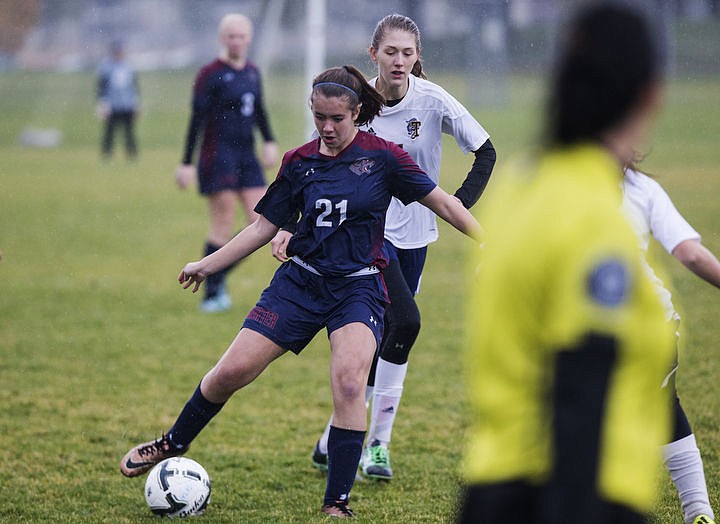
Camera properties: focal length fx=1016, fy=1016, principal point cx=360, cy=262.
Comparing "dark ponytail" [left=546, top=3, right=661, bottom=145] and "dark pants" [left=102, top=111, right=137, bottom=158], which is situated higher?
"dark pants" [left=102, top=111, right=137, bottom=158]

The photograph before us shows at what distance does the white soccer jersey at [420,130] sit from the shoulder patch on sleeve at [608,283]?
2938 millimetres

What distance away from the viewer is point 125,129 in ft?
72.2

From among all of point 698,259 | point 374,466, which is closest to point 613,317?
point 698,259

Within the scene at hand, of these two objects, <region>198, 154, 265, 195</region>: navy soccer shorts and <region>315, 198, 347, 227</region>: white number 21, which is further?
<region>198, 154, 265, 195</region>: navy soccer shorts

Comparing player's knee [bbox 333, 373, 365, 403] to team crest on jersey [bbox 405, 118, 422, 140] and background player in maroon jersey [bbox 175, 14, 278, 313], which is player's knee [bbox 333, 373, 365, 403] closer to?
team crest on jersey [bbox 405, 118, 422, 140]

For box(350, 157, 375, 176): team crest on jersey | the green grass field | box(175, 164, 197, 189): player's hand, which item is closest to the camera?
box(350, 157, 375, 176): team crest on jersey

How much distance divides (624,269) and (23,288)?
8583 millimetres

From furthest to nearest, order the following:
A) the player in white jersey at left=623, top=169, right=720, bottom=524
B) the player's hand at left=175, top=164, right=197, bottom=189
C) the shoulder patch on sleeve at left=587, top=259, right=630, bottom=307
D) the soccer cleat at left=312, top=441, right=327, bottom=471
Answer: the player's hand at left=175, top=164, right=197, bottom=189 → the soccer cleat at left=312, top=441, right=327, bottom=471 → the player in white jersey at left=623, top=169, right=720, bottom=524 → the shoulder patch on sleeve at left=587, top=259, right=630, bottom=307

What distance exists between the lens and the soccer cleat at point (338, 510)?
4.04 m

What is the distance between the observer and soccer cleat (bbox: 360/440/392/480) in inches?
184

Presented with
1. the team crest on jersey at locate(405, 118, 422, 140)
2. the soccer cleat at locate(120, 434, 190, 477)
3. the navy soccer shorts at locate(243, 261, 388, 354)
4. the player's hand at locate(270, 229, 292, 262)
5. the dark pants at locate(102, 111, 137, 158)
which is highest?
the dark pants at locate(102, 111, 137, 158)

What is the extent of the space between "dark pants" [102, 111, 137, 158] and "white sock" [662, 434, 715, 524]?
18.8 metres

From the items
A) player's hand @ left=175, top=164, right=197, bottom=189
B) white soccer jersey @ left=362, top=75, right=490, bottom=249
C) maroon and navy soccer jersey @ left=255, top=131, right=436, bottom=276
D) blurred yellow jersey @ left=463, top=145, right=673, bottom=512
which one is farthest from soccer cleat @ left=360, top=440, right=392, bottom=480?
player's hand @ left=175, top=164, right=197, bottom=189

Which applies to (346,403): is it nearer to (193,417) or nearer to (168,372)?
(193,417)
